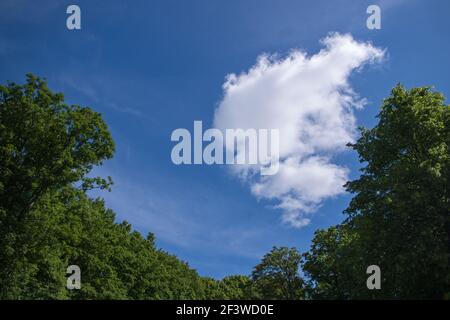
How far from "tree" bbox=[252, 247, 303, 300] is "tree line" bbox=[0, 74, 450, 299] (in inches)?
1147

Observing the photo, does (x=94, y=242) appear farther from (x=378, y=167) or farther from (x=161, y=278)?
(x=161, y=278)

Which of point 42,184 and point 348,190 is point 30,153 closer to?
point 42,184

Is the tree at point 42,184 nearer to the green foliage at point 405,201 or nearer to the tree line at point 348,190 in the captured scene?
the tree line at point 348,190

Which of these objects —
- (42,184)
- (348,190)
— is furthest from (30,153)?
(348,190)

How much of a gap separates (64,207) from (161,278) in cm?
3472

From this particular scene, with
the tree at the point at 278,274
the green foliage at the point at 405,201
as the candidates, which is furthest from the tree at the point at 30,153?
the tree at the point at 278,274

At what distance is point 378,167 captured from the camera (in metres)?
32.8

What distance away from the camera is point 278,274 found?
6550 centimetres

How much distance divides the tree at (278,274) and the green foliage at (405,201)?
32.7 metres

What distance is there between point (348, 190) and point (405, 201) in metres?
6.34

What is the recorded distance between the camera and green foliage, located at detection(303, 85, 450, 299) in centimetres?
2706
